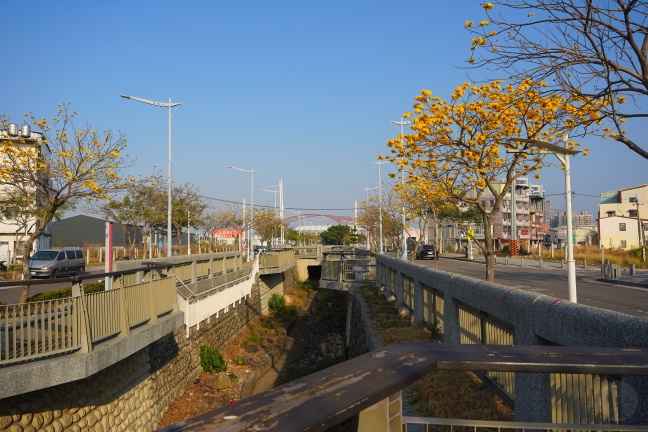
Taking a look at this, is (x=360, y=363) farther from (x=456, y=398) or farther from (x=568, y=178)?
(x=568, y=178)

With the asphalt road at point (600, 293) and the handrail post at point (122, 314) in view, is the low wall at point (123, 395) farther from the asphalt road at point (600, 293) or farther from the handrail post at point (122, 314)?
the asphalt road at point (600, 293)

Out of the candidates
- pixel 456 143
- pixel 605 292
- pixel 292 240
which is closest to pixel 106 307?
pixel 456 143

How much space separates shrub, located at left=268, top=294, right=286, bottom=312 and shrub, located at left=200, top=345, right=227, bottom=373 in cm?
1649

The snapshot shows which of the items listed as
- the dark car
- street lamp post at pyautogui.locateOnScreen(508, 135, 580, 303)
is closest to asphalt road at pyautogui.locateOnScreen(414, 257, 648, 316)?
street lamp post at pyautogui.locateOnScreen(508, 135, 580, 303)

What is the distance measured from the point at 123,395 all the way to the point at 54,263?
23661 mm

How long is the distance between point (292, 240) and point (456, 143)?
108 metres

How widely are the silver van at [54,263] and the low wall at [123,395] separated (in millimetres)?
14982

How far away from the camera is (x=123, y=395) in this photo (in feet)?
37.3

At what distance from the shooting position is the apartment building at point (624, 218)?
6631 cm

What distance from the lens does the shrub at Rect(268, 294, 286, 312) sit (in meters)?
36.2

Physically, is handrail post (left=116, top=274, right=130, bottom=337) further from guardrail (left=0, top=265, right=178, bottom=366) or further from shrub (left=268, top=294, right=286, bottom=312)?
shrub (left=268, top=294, right=286, bottom=312)

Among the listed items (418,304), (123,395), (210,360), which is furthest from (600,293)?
(123,395)

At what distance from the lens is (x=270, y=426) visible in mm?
1888

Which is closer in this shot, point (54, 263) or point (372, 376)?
point (372, 376)
